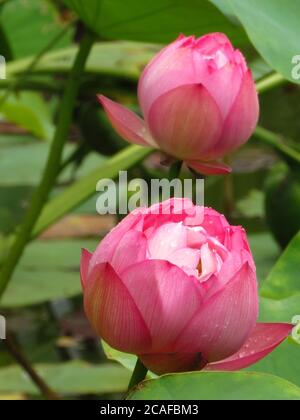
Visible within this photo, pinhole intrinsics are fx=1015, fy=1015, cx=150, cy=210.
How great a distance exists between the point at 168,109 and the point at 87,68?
2.17 ft

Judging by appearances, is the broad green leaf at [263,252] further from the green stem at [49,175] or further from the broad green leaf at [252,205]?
the green stem at [49,175]

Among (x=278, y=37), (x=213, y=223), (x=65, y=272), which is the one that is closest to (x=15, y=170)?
(x=65, y=272)

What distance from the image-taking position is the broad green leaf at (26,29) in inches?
68.4

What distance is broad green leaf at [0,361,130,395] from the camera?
1342 millimetres

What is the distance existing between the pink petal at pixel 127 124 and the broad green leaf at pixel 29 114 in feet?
2.05

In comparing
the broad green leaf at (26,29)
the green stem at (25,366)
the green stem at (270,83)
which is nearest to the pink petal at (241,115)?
the green stem at (270,83)

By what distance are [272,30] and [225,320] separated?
300mm

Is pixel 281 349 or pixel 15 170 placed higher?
pixel 281 349

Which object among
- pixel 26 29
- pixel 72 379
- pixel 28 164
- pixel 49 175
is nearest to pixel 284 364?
pixel 49 175

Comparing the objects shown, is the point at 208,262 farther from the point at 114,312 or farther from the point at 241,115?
the point at 241,115

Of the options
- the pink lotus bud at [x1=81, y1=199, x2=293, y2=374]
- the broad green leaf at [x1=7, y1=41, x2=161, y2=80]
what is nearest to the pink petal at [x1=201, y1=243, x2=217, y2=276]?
the pink lotus bud at [x1=81, y1=199, x2=293, y2=374]
